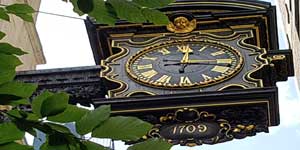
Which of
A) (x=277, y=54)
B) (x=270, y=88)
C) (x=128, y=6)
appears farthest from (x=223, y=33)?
(x=128, y=6)

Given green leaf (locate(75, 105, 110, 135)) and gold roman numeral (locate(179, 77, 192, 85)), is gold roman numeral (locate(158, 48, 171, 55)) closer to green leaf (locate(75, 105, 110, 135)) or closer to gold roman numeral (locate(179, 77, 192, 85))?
gold roman numeral (locate(179, 77, 192, 85))

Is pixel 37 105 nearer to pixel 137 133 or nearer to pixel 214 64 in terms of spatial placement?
pixel 137 133

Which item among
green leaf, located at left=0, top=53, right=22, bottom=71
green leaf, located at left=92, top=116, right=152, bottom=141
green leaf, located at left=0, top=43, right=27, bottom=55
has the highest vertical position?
green leaf, located at left=0, top=43, right=27, bottom=55

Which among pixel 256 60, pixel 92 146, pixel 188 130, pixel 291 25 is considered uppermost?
pixel 291 25

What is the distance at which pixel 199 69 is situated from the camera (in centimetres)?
895

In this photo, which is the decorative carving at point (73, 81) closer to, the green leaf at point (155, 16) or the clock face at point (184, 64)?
the clock face at point (184, 64)

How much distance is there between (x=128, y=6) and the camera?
262 cm

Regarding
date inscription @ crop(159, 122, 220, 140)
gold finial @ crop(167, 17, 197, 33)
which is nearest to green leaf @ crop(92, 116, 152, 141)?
date inscription @ crop(159, 122, 220, 140)

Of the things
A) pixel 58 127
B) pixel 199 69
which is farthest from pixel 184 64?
pixel 58 127

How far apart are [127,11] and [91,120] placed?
526mm

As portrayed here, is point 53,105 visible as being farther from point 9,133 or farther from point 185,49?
point 185,49

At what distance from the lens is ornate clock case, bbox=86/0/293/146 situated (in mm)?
8016

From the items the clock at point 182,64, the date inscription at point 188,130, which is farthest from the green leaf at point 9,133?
the clock at point 182,64

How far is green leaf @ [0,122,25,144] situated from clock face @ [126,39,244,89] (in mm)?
6258
